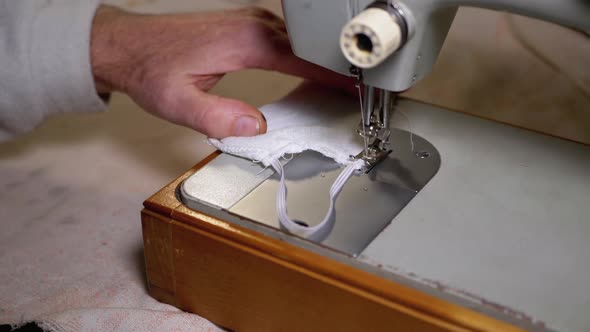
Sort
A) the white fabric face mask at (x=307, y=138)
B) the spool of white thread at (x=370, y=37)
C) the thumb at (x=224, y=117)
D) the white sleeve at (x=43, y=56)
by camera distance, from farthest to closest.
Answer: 1. the white sleeve at (x=43, y=56)
2. the thumb at (x=224, y=117)
3. the white fabric face mask at (x=307, y=138)
4. the spool of white thread at (x=370, y=37)

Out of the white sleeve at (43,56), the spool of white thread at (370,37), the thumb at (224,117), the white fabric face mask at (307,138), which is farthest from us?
the white sleeve at (43,56)

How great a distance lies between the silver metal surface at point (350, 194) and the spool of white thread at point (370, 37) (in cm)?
16

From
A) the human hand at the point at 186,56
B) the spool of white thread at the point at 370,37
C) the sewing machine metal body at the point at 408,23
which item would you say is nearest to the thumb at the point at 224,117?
the human hand at the point at 186,56

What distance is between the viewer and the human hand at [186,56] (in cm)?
84

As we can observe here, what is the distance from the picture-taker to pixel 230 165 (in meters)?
0.73

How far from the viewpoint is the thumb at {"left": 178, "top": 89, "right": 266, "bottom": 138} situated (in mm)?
766

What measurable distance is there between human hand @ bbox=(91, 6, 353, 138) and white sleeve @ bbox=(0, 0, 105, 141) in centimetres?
3

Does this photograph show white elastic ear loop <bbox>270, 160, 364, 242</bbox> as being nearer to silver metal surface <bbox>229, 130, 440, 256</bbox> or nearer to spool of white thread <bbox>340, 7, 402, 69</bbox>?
silver metal surface <bbox>229, 130, 440, 256</bbox>

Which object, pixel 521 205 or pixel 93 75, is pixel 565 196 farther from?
pixel 93 75

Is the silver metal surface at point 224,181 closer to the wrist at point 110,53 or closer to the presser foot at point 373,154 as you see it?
the presser foot at point 373,154

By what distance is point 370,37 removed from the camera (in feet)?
1.82

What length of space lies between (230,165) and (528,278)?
32 cm

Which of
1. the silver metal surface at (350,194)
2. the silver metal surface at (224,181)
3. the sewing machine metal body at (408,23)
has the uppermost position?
the sewing machine metal body at (408,23)

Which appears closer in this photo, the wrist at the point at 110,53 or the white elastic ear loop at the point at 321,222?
the white elastic ear loop at the point at 321,222
